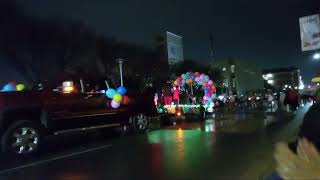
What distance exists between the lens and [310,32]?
33469mm

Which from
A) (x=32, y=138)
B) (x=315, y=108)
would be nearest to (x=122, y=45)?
(x=32, y=138)

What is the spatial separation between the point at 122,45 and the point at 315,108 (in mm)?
40266

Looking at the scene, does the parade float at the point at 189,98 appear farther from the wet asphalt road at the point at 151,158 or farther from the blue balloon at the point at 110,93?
the wet asphalt road at the point at 151,158

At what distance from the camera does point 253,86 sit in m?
130

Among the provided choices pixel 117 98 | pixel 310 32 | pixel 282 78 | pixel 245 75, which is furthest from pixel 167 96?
pixel 282 78

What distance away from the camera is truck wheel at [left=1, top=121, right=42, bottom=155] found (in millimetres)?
12055

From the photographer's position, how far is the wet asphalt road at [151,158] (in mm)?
9648

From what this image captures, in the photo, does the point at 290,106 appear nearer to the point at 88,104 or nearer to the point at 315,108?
the point at 88,104

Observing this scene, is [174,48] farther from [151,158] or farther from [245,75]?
[245,75]

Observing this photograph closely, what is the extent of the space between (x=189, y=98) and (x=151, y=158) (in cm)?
1743

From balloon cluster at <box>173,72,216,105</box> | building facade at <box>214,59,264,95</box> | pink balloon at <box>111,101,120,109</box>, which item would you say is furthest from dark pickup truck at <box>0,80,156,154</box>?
building facade at <box>214,59,264,95</box>

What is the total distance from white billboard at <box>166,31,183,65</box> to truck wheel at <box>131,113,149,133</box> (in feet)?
106

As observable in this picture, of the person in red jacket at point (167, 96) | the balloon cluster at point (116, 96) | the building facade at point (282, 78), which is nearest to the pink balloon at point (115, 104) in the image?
the balloon cluster at point (116, 96)

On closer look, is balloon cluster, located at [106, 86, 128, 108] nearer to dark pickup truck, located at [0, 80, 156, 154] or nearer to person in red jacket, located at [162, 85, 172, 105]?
dark pickup truck, located at [0, 80, 156, 154]
